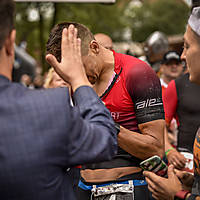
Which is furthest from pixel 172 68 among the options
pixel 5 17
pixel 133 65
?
pixel 5 17

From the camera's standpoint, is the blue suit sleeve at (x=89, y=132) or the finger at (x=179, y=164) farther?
the finger at (x=179, y=164)

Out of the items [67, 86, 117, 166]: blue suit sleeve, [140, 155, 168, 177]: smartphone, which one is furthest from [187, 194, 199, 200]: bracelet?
[67, 86, 117, 166]: blue suit sleeve

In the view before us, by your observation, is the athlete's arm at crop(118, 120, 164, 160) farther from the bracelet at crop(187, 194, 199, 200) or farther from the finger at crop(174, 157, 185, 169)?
the finger at crop(174, 157, 185, 169)

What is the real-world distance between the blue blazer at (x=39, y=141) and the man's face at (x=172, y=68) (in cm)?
444

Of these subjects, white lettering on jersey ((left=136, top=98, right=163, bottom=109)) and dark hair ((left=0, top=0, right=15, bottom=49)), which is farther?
white lettering on jersey ((left=136, top=98, right=163, bottom=109))

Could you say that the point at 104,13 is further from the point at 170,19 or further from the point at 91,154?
the point at 170,19

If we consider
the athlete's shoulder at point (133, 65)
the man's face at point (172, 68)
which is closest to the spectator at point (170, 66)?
the man's face at point (172, 68)

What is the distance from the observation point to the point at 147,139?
245cm

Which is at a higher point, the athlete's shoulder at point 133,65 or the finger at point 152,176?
the athlete's shoulder at point 133,65

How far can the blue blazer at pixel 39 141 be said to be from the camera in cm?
142

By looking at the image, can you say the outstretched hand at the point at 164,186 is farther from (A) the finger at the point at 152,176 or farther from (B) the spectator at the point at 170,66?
(B) the spectator at the point at 170,66

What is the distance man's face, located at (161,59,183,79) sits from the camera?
575cm

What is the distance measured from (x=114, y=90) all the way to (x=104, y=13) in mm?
21772

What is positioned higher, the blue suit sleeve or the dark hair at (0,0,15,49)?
the dark hair at (0,0,15,49)
